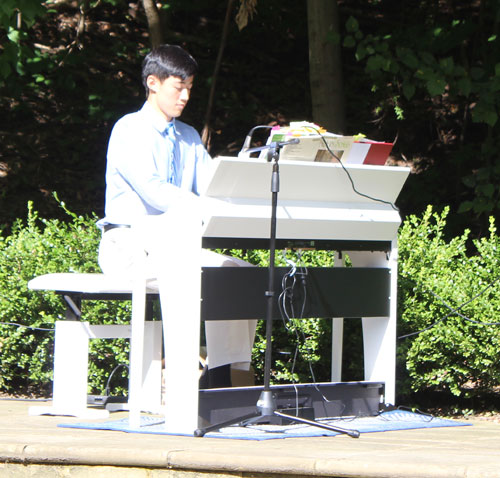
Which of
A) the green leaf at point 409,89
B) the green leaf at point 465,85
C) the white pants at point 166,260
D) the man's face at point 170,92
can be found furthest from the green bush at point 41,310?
the green leaf at point 465,85

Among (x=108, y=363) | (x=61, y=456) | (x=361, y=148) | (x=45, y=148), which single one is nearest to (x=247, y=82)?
(x=45, y=148)

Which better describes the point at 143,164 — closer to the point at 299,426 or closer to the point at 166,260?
the point at 166,260

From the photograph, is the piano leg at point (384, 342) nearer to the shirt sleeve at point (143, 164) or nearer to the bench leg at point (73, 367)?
the shirt sleeve at point (143, 164)

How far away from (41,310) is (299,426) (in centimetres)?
198

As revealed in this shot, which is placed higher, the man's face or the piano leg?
the man's face

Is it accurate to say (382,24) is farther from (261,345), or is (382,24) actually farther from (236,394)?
(236,394)

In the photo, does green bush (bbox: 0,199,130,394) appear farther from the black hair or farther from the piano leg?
the piano leg

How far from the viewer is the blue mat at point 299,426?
334 centimetres

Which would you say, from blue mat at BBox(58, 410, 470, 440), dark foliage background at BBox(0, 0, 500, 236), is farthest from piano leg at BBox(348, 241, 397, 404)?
dark foliage background at BBox(0, 0, 500, 236)

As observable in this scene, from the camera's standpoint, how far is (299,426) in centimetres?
360

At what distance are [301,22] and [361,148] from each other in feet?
16.5

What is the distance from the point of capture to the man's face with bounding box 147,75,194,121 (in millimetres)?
3980

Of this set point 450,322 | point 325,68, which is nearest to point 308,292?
point 450,322

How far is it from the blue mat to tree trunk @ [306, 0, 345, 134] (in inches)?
119
